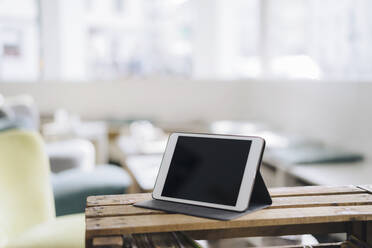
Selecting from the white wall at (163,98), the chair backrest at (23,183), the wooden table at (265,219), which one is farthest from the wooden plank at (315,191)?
the white wall at (163,98)

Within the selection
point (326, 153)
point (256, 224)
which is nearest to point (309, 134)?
point (326, 153)

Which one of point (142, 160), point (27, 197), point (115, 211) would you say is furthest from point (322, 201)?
point (142, 160)

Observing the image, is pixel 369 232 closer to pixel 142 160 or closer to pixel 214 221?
pixel 214 221

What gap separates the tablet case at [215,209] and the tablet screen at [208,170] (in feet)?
0.08

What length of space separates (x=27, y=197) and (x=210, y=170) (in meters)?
1.02

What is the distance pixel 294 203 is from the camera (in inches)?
39.9

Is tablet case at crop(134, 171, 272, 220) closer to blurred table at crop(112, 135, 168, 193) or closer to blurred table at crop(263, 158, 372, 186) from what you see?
blurred table at crop(112, 135, 168, 193)

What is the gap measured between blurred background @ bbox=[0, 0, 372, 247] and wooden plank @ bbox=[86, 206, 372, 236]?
0.71 ft

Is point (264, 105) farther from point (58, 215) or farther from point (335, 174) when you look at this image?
point (58, 215)

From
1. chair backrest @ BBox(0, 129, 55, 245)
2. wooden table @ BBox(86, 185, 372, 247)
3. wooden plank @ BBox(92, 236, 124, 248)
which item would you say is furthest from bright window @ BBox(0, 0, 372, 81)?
wooden plank @ BBox(92, 236, 124, 248)

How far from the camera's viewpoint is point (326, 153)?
284 cm

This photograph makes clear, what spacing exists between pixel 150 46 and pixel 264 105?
7.24ft

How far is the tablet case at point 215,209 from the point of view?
3.05ft

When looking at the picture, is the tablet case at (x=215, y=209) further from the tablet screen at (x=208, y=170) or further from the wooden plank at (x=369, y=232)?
the wooden plank at (x=369, y=232)
